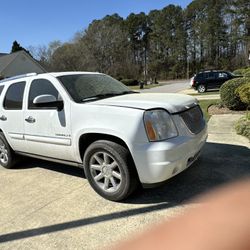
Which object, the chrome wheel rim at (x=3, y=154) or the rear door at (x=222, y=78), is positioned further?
the rear door at (x=222, y=78)

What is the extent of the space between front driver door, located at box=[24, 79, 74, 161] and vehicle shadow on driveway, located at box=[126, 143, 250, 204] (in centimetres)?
130

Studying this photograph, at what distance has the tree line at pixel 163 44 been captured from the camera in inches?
2047

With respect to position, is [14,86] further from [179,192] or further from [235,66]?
[235,66]

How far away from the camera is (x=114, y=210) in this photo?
13.1 ft

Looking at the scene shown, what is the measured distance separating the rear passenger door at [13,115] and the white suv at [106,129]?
2 cm

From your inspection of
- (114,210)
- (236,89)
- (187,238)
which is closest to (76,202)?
(114,210)

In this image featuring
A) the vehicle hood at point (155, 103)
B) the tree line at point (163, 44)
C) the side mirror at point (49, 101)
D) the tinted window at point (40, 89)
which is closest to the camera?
the vehicle hood at point (155, 103)

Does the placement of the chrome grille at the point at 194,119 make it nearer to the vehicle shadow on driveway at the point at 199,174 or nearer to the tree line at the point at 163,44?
the vehicle shadow on driveway at the point at 199,174

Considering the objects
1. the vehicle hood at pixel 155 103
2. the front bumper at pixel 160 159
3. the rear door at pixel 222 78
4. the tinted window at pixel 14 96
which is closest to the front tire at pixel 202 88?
the rear door at pixel 222 78

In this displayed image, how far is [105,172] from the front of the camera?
422 centimetres

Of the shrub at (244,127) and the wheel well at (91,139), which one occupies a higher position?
the wheel well at (91,139)

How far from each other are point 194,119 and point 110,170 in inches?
53.8

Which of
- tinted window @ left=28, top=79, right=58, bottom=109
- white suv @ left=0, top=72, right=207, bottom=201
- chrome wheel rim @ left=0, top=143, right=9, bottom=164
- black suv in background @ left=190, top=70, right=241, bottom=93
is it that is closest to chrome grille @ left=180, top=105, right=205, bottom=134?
white suv @ left=0, top=72, right=207, bottom=201

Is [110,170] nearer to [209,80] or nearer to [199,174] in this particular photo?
[199,174]
